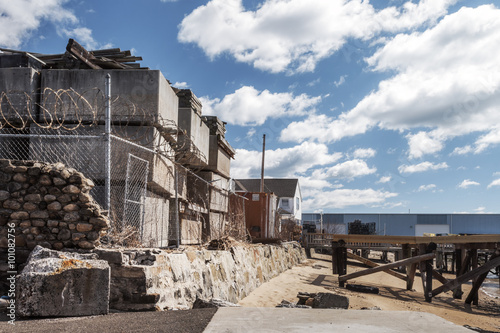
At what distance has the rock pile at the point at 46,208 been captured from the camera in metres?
5.71

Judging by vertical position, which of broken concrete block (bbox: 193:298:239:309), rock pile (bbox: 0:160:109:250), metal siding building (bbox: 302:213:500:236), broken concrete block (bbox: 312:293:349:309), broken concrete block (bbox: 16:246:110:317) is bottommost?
metal siding building (bbox: 302:213:500:236)

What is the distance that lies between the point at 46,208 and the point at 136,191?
5.96ft

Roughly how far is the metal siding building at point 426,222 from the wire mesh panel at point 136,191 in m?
53.5

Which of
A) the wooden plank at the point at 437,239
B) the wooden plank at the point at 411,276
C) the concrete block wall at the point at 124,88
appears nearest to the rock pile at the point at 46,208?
the concrete block wall at the point at 124,88

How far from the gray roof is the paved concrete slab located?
153ft

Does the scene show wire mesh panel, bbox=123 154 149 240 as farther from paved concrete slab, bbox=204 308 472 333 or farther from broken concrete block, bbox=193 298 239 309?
paved concrete slab, bbox=204 308 472 333

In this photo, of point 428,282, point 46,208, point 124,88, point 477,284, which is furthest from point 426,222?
point 46,208

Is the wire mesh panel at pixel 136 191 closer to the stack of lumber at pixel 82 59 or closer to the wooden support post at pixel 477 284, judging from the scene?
the stack of lumber at pixel 82 59

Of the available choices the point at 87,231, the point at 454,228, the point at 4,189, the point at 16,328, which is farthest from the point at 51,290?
the point at 454,228

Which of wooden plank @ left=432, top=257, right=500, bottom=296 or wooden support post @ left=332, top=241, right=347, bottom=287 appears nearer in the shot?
wooden plank @ left=432, top=257, right=500, bottom=296

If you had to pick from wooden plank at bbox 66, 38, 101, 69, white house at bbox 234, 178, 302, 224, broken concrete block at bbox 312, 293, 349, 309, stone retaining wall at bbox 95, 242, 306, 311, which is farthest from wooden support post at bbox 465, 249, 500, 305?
white house at bbox 234, 178, 302, 224

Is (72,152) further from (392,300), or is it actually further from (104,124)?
(392,300)

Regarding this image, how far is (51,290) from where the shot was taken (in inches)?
192

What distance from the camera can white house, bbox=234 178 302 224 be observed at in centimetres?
5162
